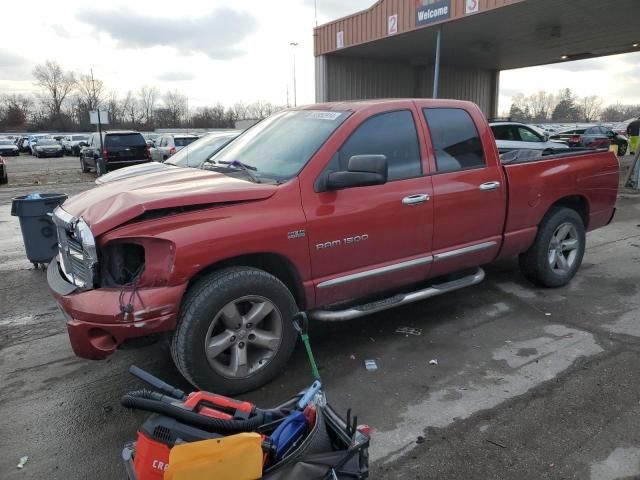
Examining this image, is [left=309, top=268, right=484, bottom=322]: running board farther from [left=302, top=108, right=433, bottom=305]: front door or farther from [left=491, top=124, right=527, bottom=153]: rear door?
[left=491, top=124, right=527, bottom=153]: rear door

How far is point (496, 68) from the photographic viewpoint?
23438 millimetres

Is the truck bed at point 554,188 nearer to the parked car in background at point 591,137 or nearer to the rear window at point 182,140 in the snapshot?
the rear window at point 182,140

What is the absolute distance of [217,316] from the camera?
317cm

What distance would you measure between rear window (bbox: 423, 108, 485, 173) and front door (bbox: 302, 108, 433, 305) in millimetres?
205

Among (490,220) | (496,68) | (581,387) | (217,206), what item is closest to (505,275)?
Answer: (490,220)

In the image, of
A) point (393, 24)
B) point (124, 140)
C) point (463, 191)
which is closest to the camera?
point (463, 191)

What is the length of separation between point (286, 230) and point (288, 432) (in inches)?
60.0

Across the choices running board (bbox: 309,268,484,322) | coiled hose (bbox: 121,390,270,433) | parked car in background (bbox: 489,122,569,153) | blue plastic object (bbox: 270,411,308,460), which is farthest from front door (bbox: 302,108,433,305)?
parked car in background (bbox: 489,122,569,153)

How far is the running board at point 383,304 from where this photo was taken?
12.0 ft

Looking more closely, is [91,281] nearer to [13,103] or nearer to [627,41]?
[627,41]

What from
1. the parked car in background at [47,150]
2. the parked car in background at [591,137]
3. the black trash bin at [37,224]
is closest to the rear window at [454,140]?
the black trash bin at [37,224]

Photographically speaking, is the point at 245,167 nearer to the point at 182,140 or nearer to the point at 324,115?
the point at 324,115

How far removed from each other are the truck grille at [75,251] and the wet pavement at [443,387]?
0.88 m

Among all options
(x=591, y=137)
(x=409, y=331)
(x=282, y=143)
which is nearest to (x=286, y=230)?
(x=282, y=143)
